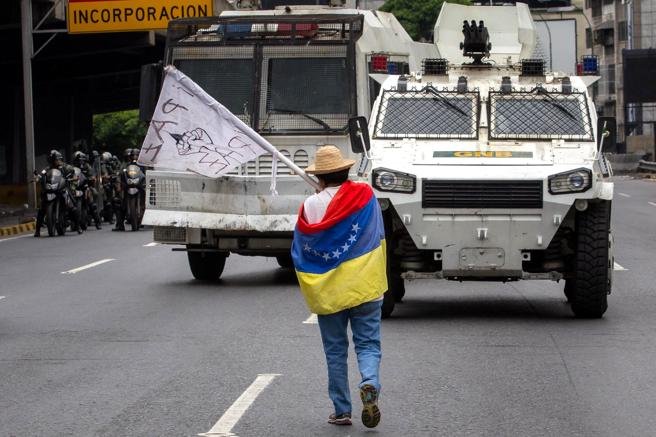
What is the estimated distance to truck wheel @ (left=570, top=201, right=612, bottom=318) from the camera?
46.0 ft

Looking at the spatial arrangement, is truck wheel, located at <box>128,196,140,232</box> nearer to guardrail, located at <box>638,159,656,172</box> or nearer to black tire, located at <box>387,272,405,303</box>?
black tire, located at <box>387,272,405,303</box>

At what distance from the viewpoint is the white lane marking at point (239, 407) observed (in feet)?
28.6

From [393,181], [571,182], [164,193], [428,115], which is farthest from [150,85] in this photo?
[571,182]

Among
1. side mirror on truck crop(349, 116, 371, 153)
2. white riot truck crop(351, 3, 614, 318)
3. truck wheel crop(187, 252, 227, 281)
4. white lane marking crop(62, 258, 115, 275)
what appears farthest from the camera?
white lane marking crop(62, 258, 115, 275)

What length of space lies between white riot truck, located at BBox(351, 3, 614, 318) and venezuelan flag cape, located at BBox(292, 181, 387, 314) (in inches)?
204

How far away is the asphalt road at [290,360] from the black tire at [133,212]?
1354 centimetres

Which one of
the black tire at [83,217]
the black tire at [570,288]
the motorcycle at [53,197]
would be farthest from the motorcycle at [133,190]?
the black tire at [570,288]

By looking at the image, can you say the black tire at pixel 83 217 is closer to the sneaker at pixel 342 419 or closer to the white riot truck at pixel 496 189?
the white riot truck at pixel 496 189

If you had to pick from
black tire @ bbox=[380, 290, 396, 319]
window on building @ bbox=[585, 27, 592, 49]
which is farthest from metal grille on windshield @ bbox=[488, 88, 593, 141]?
window on building @ bbox=[585, 27, 592, 49]

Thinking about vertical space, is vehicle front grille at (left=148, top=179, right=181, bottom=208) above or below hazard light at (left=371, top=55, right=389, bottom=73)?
below

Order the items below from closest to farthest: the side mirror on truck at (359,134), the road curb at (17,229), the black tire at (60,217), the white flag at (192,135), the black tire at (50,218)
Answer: the white flag at (192,135)
the side mirror on truck at (359,134)
the black tire at (50,218)
the black tire at (60,217)
the road curb at (17,229)

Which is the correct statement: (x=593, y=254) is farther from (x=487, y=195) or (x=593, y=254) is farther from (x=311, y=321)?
(x=311, y=321)

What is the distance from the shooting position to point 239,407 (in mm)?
9555

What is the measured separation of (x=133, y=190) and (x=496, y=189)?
802 inches
